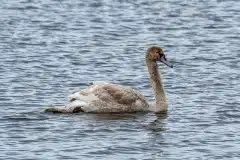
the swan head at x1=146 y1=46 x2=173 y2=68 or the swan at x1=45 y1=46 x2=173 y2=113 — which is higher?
the swan head at x1=146 y1=46 x2=173 y2=68

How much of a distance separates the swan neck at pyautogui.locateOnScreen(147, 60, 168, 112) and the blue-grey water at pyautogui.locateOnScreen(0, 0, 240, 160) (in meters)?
0.17

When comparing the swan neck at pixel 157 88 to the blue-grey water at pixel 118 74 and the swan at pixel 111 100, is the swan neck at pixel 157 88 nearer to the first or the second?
the swan at pixel 111 100

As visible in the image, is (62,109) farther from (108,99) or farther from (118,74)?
(118,74)

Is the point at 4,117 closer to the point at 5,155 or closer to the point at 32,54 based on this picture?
the point at 5,155

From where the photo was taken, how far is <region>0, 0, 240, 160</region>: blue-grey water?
16.8 m

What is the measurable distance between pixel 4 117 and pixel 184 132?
9.67 feet

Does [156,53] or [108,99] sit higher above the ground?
[156,53]

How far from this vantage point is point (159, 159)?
15.8m

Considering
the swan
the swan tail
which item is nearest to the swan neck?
the swan

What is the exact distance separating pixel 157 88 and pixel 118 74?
2.66 meters

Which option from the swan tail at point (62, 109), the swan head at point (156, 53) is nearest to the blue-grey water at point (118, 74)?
the swan tail at point (62, 109)

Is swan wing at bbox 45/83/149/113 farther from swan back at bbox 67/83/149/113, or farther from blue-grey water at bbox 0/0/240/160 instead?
blue-grey water at bbox 0/0/240/160

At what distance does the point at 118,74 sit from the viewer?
22656mm

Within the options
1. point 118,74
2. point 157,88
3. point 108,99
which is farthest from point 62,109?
point 118,74
